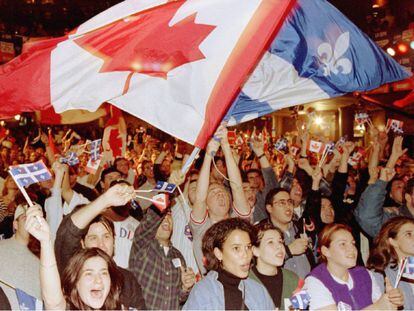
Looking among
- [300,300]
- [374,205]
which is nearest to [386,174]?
[374,205]

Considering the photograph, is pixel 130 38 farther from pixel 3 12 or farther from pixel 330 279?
pixel 3 12

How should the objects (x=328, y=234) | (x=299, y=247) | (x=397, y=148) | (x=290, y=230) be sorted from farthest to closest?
(x=397, y=148) < (x=290, y=230) < (x=299, y=247) < (x=328, y=234)

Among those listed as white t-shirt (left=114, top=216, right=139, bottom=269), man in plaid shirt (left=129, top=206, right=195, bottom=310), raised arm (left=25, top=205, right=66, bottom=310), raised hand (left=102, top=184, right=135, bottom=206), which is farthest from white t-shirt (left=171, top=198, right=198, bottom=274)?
raised arm (left=25, top=205, right=66, bottom=310)

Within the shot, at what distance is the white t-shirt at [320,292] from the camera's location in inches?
127

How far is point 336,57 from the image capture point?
4.36m

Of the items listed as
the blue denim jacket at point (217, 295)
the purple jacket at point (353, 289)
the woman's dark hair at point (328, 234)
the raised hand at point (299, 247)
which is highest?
the woman's dark hair at point (328, 234)

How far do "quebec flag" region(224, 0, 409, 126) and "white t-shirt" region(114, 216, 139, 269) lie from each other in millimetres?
1317

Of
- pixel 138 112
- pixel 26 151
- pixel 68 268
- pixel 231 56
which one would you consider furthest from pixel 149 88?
pixel 26 151

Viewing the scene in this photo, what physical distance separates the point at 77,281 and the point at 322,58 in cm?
288

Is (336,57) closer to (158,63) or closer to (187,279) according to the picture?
(158,63)

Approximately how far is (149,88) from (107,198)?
1.18 m

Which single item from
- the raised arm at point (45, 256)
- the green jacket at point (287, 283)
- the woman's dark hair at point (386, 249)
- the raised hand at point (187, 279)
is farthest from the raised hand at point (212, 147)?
the raised arm at point (45, 256)

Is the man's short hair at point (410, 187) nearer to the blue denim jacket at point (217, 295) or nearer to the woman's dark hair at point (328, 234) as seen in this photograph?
the woman's dark hair at point (328, 234)

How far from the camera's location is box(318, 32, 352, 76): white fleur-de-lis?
4.32 meters
